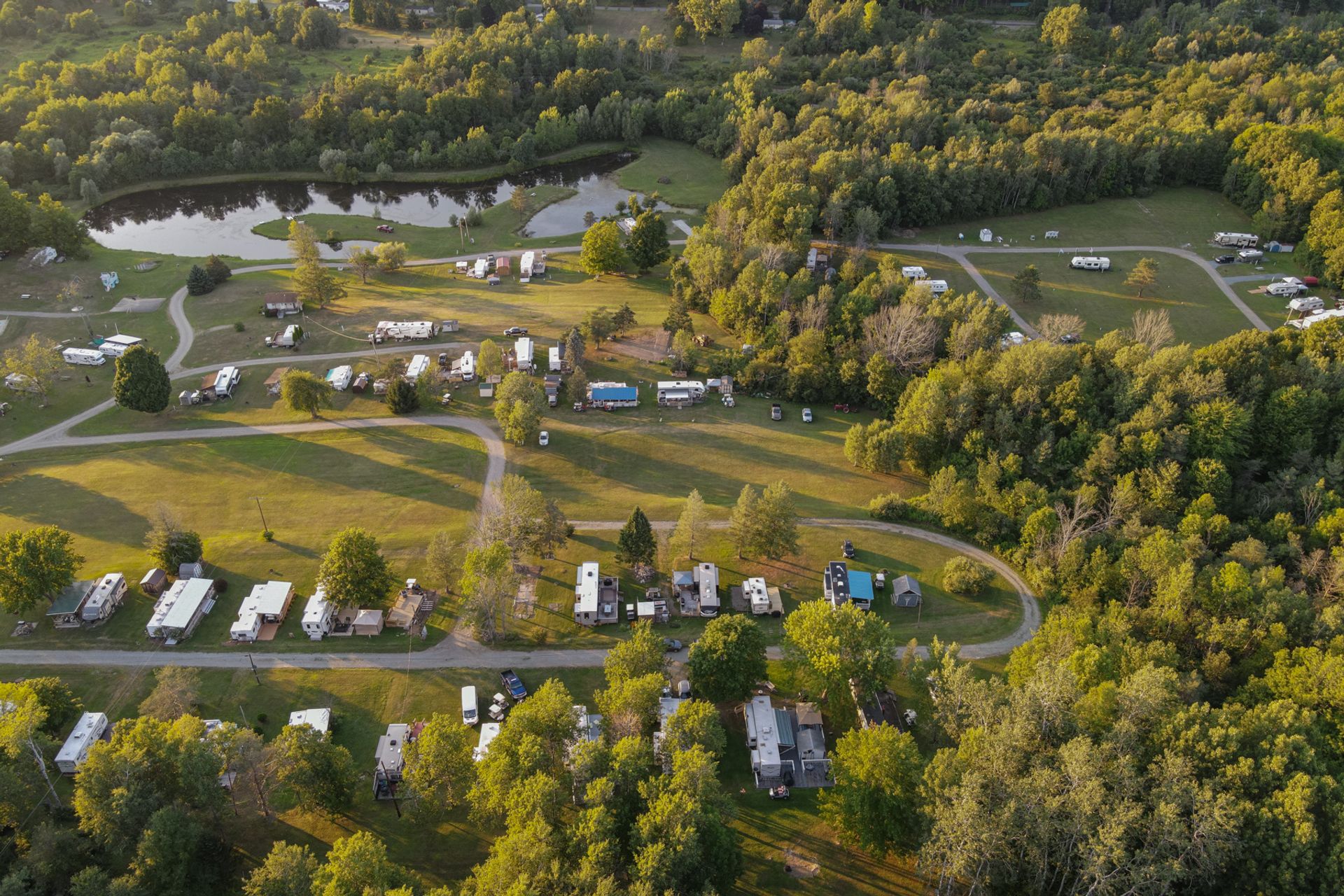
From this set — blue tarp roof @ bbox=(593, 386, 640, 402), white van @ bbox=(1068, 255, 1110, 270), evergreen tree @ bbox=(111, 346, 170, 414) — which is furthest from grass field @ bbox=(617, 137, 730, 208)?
evergreen tree @ bbox=(111, 346, 170, 414)

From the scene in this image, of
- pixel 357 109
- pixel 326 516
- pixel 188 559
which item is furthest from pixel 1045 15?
pixel 188 559

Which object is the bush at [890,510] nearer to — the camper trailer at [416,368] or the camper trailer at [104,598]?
the camper trailer at [416,368]

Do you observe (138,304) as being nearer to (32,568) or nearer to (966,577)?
(32,568)

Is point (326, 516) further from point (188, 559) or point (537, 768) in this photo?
point (537, 768)

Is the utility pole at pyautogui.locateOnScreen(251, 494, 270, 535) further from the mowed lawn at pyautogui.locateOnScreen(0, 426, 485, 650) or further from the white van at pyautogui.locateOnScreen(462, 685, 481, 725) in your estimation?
the white van at pyautogui.locateOnScreen(462, 685, 481, 725)

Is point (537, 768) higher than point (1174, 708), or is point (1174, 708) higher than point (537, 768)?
point (1174, 708)
